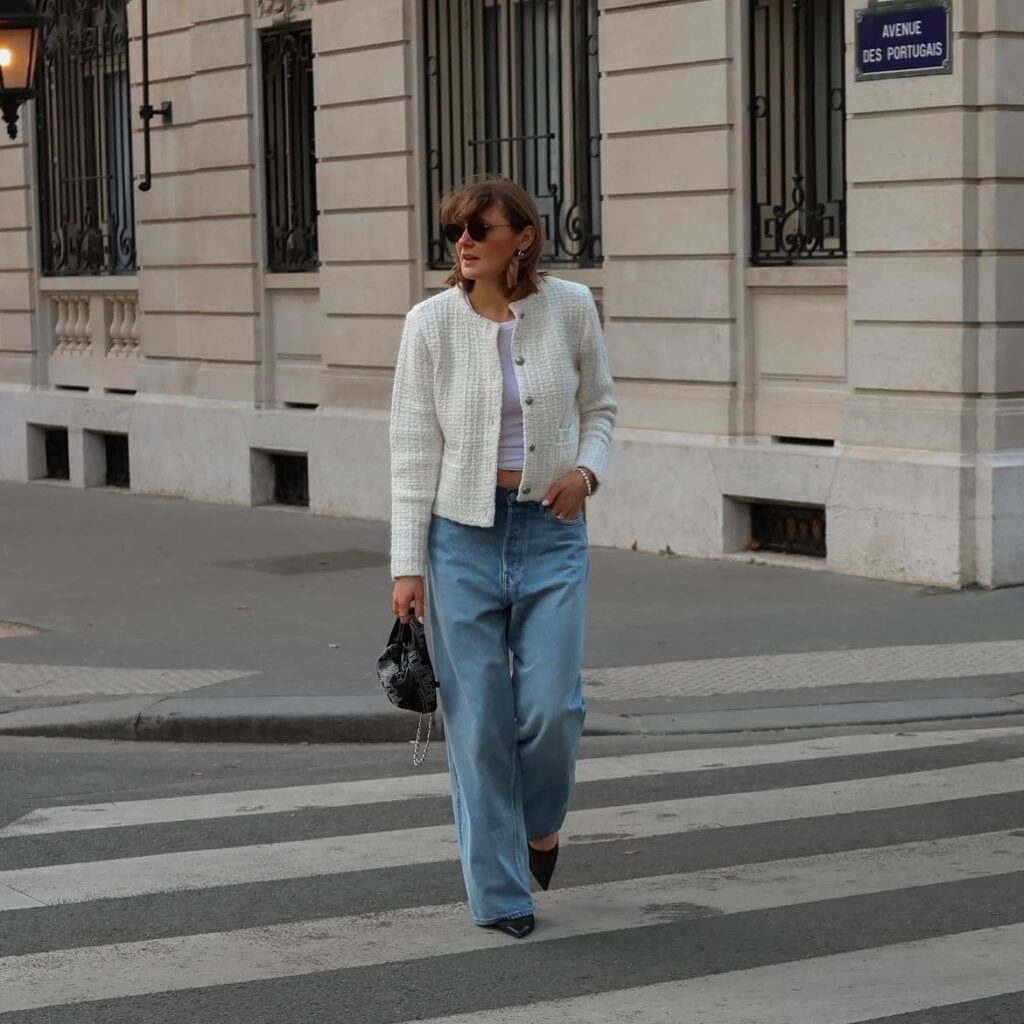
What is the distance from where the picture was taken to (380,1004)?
197 inches

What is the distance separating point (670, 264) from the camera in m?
13.7

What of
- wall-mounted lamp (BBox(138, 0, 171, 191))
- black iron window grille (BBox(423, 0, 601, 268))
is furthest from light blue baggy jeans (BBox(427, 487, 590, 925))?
wall-mounted lamp (BBox(138, 0, 171, 191))

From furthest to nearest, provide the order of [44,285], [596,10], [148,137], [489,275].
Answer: [44,285]
[148,137]
[596,10]
[489,275]

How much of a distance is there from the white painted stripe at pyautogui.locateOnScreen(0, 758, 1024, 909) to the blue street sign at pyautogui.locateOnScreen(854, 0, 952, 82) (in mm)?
5281

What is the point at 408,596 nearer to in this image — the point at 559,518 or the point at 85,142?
the point at 559,518

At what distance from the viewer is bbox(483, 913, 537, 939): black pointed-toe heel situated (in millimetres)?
5527

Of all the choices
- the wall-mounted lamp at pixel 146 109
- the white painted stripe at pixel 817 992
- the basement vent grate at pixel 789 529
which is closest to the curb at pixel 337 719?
the white painted stripe at pixel 817 992

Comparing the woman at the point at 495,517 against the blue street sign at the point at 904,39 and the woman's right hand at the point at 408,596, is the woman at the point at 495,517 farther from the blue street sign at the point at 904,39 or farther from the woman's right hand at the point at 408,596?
→ the blue street sign at the point at 904,39

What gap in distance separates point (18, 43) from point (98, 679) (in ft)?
16.9

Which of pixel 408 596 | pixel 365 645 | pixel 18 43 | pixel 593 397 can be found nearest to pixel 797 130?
pixel 365 645

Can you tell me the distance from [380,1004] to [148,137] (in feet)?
47.7

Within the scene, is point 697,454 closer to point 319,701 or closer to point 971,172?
point 971,172

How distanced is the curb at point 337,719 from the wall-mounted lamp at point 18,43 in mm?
5623

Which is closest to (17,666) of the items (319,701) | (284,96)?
(319,701)
